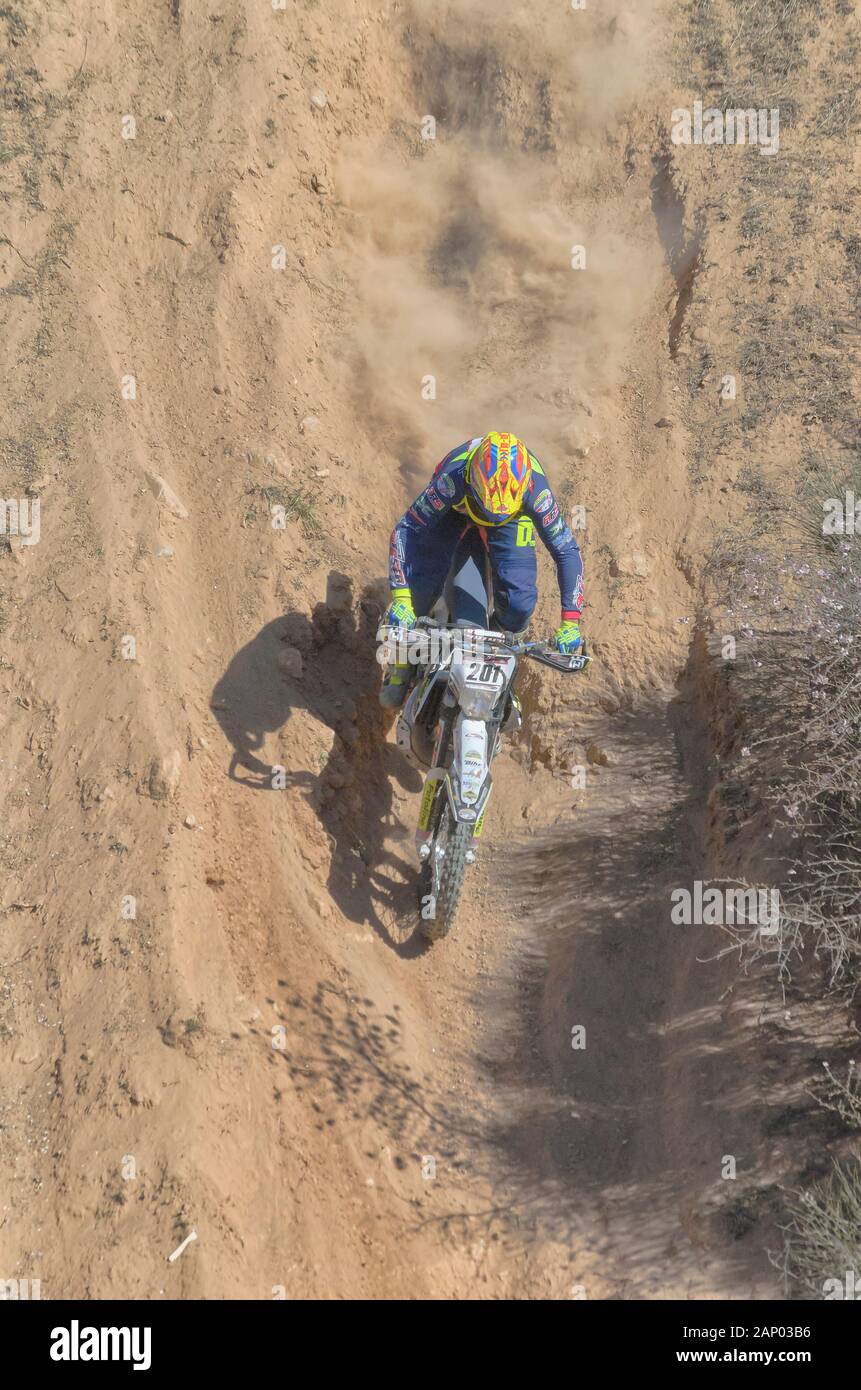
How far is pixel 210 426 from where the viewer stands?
25.2 ft

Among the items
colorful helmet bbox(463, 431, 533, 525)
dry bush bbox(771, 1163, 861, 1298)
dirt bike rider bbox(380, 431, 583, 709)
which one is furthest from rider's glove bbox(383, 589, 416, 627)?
dry bush bbox(771, 1163, 861, 1298)

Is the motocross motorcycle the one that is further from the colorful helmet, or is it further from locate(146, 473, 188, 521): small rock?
locate(146, 473, 188, 521): small rock

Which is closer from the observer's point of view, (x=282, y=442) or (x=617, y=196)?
(x=282, y=442)

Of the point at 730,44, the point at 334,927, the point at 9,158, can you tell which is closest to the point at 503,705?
the point at 334,927

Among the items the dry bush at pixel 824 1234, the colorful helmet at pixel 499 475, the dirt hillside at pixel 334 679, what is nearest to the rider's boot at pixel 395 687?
the dirt hillside at pixel 334 679

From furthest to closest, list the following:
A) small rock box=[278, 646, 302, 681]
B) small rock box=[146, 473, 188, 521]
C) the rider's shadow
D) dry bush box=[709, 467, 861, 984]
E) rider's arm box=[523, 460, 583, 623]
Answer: small rock box=[146, 473, 188, 521] → small rock box=[278, 646, 302, 681] → the rider's shadow → rider's arm box=[523, 460, 583, 623] → dry bush box=[709, 467, 861, 984]

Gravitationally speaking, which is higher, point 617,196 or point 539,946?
point 617,196

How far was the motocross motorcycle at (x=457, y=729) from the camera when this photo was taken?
537 centimetres

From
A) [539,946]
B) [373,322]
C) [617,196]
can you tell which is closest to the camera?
[539,946]

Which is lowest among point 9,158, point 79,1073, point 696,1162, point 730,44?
point 696,1162

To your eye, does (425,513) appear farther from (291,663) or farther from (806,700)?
(806,700)

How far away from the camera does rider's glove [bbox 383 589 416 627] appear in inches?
227

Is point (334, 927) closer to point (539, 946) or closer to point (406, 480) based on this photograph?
point (539, 946)

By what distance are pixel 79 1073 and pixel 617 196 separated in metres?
9.79
